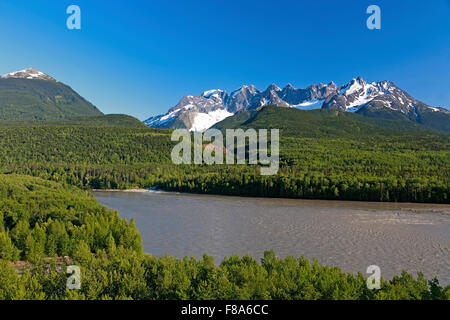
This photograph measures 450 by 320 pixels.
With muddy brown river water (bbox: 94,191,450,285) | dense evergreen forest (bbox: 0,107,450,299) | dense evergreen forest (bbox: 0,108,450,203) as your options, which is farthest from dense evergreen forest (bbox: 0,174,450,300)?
dense evergreen forest (bbox: 0,108,450,203)

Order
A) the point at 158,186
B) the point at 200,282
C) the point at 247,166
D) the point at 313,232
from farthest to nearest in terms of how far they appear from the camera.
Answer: the point at 247,166 → the point at 158,186 → the point at 313,232 → the point at 200,282

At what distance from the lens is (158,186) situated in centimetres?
9819

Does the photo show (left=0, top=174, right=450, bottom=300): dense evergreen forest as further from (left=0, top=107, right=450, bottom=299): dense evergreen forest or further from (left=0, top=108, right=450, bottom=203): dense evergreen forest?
(left=0, top=108, right=450, bottom=203): dense evergreen forest

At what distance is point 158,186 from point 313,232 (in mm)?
61455

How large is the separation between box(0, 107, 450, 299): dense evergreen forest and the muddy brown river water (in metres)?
4.29

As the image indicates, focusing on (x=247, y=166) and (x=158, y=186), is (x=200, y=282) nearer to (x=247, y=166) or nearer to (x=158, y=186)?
(x=158, y=186)

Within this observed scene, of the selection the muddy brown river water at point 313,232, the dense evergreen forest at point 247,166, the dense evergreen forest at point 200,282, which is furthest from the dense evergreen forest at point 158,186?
the muddy brown river water at point 313,232

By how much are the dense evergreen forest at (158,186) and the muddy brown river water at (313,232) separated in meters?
4.29

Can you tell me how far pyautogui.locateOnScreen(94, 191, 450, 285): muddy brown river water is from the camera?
105 feet

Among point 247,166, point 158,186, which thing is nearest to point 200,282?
point 158,186

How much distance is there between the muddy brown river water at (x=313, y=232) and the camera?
1259 inches

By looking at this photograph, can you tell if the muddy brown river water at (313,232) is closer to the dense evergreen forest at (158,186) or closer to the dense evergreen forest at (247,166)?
the dense evergreen forest at (158,186)
